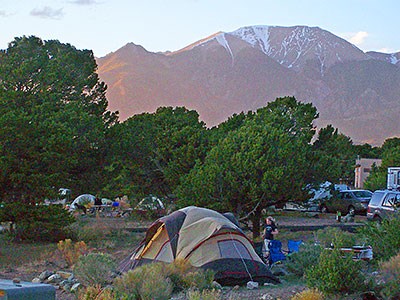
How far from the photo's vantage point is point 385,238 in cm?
1661

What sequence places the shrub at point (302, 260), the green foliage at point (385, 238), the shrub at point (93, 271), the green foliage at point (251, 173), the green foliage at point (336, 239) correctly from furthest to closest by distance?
the green foliage at point (251, 173) → the green foliage at point (336, 239) → the shrub at point (302, 260) → the green foliage at point (385, 238) → the shrub at point (93, 271)

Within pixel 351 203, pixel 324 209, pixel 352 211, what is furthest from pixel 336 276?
pixel 324 209

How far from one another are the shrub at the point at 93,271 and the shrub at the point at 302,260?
454cm

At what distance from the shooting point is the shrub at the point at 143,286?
11.8m

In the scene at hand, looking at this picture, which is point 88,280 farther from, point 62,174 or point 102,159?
point 102,159

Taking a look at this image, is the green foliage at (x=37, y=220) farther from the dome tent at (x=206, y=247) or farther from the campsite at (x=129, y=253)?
the dome tent at (x=206, y=247)

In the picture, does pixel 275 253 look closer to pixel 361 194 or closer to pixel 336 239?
pixel 336 239

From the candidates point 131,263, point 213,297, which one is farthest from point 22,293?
point 131,263

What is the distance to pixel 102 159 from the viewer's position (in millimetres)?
35125

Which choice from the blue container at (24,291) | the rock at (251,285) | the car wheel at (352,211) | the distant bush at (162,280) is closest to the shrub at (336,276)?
the distant bush at (162,280)

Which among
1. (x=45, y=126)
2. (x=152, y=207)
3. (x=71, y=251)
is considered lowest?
(x=152, y=207)

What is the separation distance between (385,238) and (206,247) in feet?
14.1

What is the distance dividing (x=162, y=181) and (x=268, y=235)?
20.0m

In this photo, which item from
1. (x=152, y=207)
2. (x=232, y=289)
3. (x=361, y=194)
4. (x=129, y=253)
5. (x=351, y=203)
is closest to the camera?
(x=232, y=289)
